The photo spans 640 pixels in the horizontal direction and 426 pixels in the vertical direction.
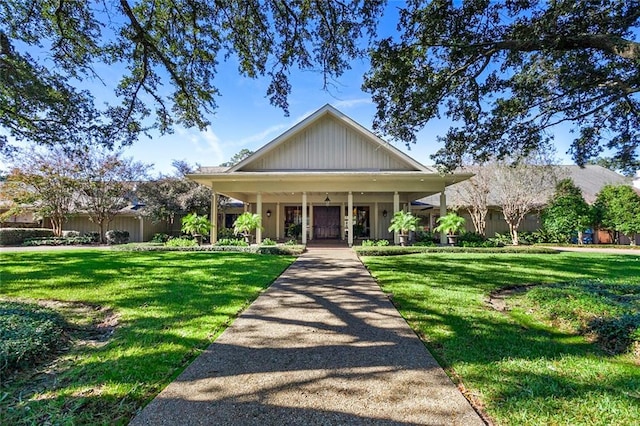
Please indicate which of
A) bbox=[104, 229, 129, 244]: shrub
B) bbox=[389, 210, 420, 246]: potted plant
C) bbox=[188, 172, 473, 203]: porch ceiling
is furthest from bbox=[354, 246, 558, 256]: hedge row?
bbox=[104, 229, 129, 244]: shrub

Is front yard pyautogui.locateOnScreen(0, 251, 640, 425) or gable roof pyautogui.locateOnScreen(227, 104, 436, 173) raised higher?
gable roof pyautogui.locateOnScreen(227, 104, 436, 173)

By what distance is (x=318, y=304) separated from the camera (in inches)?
200

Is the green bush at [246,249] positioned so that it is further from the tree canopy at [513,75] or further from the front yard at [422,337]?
the tree canopy at [513,75]

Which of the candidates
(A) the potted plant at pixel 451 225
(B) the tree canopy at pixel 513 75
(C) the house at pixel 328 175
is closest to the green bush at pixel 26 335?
(B) the tree canopy at pixel 513 75

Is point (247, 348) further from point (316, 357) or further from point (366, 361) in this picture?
point (366, 361)

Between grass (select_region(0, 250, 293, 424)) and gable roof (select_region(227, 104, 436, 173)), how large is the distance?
30.0 feet

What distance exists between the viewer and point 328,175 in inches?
586

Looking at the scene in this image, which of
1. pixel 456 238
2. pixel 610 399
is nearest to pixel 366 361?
pixel 610 399

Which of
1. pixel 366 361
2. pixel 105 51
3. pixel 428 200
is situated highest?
pixel 105 51

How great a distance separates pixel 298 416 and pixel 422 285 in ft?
16.4

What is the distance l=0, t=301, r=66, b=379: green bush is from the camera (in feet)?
9.43

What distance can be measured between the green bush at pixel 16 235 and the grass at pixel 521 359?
25007 mm

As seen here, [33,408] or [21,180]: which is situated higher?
[21,180]

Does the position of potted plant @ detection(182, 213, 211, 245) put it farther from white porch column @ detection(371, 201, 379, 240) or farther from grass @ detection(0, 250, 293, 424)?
white porch column @ detection(371, 201, 379, 240)
